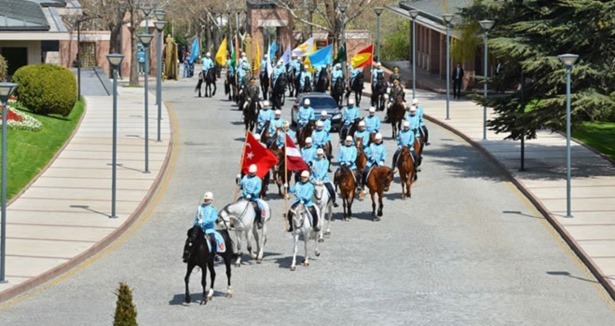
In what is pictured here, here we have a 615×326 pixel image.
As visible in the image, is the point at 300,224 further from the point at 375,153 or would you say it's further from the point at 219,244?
the point at 375,153

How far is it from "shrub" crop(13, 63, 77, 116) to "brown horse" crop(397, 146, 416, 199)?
726 inches

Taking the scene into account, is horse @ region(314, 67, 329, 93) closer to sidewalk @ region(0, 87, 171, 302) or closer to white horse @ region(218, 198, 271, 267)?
sidewalk @ region(0, 87, 171, 302)

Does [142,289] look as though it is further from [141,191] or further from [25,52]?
[25,52]

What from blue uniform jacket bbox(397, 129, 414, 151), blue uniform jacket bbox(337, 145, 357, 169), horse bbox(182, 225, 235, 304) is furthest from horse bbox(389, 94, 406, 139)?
horse bbox(182, 225, 235, 304)

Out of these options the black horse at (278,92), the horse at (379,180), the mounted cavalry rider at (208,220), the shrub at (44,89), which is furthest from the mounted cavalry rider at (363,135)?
the black horse at (278,92)

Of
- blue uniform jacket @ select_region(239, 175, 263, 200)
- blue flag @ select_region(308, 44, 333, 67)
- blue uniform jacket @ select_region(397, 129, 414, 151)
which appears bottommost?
blue uniform jacket @ select_region(239, 175, 263, 200)

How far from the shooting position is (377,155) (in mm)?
36656

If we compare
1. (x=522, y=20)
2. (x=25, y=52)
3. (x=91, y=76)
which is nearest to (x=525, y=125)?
(x=522, y=20)

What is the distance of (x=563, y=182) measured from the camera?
134 feet

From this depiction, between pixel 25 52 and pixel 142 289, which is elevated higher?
pixel 25 52

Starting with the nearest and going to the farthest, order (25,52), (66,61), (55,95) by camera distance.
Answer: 1. (55,95)
2. (25,52)
3. (66,61)

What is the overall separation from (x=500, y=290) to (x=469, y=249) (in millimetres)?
4195

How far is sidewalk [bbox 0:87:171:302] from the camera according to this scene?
3052 centimetres

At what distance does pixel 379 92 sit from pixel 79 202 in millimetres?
23083
